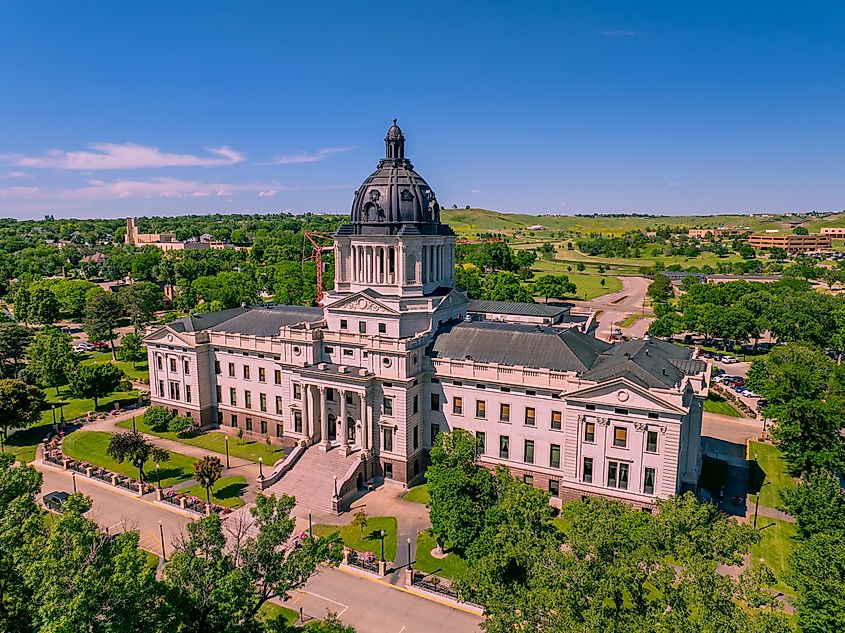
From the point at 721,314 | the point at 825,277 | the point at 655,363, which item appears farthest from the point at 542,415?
the point at 825,277

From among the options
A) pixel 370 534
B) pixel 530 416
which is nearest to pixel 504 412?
pixel 530 416

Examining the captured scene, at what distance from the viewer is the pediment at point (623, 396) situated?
153ft

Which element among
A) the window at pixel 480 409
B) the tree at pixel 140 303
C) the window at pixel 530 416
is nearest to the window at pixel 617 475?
the window at pixel 530 416

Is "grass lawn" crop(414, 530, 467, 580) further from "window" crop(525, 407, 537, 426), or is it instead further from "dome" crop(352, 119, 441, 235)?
"dome" crop(352, 119, 441, 235)

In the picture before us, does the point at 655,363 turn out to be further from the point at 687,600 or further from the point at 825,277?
the point at 825,277

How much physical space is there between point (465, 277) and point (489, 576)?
130m

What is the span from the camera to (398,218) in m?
65.0

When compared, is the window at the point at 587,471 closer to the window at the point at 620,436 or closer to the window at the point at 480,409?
the window at the point at 620,436

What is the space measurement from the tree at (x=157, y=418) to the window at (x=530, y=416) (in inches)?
1725

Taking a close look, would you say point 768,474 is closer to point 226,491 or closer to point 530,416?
point 530,416

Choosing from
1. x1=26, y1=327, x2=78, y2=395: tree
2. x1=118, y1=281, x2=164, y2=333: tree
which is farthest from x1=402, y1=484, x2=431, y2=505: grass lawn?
x1=118, y1=281, x2=164, y2=333: tree

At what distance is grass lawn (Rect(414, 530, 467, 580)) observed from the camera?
4309cm

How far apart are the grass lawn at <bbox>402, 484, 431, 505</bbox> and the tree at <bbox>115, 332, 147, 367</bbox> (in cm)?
6836

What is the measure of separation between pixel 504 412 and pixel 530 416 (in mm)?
2691
